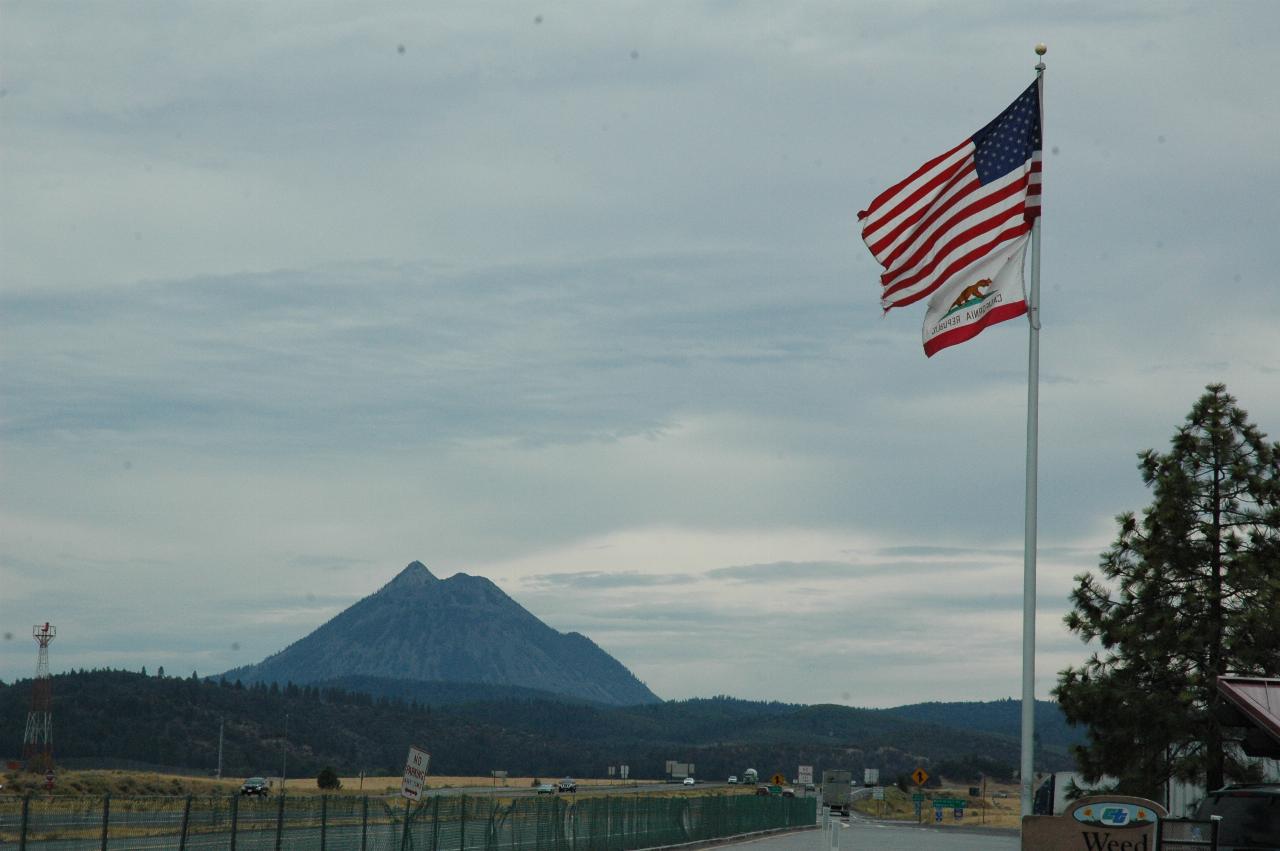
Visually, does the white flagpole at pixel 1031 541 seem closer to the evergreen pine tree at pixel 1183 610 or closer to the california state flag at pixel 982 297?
the california state flag at pixel 982 297

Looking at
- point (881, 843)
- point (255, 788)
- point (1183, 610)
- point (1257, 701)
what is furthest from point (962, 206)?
point (255, 788)

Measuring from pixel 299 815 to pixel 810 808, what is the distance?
204ft

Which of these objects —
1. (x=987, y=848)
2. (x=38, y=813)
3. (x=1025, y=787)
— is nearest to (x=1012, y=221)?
(x=1025, y=787)

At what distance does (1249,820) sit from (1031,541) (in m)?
4.71

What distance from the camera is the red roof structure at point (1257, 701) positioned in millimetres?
13273

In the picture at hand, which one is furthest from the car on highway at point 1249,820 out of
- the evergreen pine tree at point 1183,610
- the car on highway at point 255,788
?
the car on highway at point 255,788

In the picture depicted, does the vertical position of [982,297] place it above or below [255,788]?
above

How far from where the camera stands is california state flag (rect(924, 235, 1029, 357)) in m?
18.9

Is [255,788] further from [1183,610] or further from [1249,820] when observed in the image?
[1249,820]

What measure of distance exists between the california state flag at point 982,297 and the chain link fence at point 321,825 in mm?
16050

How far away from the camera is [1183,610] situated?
1331 inches

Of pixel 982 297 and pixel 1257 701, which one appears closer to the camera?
pixel 1257 701

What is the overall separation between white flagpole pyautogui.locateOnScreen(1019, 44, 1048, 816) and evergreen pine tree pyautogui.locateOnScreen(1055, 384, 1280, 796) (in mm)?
15250

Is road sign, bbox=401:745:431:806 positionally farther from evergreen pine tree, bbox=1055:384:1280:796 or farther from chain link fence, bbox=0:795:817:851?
evergreen pine tree, bbox=1055:384:1280:796
